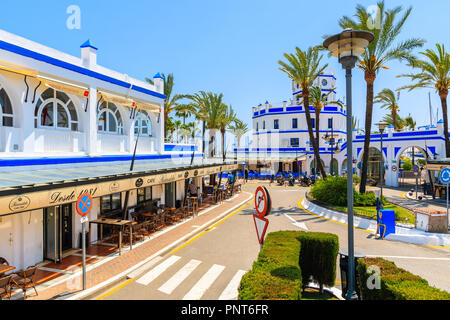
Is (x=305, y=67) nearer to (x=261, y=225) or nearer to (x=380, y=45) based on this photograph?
(x=380, y=45)

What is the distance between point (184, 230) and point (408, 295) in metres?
11.3

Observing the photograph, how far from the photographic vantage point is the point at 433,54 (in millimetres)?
24594

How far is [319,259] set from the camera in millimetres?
7484

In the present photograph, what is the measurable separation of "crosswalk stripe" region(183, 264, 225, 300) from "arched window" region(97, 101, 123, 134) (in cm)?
1006

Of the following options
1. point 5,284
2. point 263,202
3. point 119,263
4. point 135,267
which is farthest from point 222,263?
point 5,284

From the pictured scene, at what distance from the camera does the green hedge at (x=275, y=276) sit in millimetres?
4708

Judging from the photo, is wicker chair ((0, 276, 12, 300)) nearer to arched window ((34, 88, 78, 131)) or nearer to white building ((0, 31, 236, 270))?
white building ((0, 31, 236, 270))

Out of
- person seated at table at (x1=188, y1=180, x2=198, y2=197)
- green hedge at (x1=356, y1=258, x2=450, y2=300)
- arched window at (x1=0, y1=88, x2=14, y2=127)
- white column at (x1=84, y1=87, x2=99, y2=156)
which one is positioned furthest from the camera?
person seated at table at (x1=188, y1=180, x2=198, y2=197)

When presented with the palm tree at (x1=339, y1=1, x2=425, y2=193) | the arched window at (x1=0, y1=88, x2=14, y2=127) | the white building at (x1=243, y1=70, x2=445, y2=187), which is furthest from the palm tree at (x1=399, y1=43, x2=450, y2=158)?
the arched window at (x1=0, y1=88, x2=14, y2=127)

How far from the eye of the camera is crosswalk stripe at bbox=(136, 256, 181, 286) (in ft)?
29.6

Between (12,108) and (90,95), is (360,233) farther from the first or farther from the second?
(12,108)

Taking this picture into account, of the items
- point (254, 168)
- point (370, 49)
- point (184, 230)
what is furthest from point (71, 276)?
point (254, 168)

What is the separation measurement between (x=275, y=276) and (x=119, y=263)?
6885 mm

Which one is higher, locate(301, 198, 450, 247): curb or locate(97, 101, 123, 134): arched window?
locate(97, 101, 123, 134): arched window
